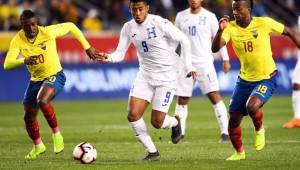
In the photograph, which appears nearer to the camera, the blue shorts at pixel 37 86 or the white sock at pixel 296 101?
the blue shorts at pixel 37 86

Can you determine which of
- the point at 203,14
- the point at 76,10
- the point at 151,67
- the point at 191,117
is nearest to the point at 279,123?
the point at 191,117

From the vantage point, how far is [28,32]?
13961 millimetres

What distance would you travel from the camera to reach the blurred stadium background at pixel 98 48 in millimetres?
27094

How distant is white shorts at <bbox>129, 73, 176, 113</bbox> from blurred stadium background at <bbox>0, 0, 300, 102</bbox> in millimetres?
13827

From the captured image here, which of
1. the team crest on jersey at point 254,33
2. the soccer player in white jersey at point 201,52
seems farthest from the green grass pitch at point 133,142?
the team crest on jersey at point 254,33

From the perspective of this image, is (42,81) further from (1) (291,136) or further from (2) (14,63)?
(1) (291,136)

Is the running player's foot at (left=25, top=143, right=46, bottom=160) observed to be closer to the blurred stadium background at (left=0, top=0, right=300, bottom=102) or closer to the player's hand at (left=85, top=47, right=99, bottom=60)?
the player's hand at (left=85, top=47, right=99, bottom=60)

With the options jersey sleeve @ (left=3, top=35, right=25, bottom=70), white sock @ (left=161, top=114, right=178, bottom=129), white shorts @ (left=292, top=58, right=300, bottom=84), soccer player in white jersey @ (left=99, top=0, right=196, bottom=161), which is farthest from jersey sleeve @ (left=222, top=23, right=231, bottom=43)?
white shorts @ (left=292, top=58, right=300, bottom=84)

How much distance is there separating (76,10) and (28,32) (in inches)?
696

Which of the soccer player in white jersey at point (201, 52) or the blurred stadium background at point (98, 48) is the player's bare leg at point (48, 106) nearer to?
the soccer player in white jersey at point (201, 52)

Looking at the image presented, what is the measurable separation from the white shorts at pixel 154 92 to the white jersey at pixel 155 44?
0.09 m

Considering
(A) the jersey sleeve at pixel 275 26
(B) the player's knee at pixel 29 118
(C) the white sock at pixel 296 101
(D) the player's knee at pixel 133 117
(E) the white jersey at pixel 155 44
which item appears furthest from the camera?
(C) the white sock at pixel 296 101

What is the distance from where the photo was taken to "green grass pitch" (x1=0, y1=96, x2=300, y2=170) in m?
12.4

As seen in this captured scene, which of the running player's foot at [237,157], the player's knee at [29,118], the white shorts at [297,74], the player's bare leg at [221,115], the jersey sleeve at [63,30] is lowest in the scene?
the white shorts at [297,74]
